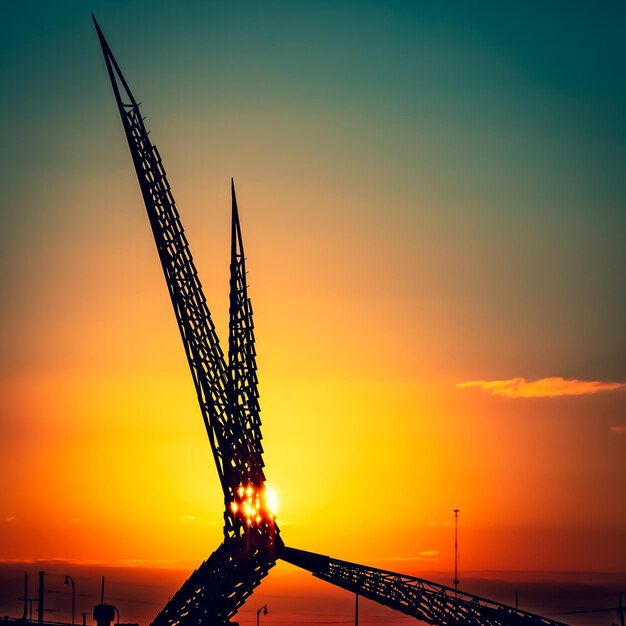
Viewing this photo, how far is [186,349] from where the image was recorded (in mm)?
51500

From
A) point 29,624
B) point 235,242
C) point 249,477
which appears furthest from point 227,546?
point 29,624

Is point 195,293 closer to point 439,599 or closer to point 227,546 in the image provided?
point 227,546

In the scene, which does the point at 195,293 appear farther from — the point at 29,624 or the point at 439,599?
the point at 29,624

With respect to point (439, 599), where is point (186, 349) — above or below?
above

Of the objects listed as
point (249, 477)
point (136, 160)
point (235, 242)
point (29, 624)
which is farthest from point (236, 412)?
point (29, 624)

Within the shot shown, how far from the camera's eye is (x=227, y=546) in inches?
2042

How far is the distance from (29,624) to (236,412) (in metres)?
31.2

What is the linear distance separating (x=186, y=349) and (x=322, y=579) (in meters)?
12.5

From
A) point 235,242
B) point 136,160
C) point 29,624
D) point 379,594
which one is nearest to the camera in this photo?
point 136,160

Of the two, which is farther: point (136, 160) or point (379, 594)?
point (379, 594)

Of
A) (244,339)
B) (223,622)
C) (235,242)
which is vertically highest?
(235,242)

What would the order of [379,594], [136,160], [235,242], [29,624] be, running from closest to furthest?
[136,160] → [235,242] → [379,594] → [29,624]

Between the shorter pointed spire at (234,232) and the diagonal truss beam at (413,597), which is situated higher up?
the shorter pointed spire at (234,232)

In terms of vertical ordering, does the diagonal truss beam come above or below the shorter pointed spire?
below
